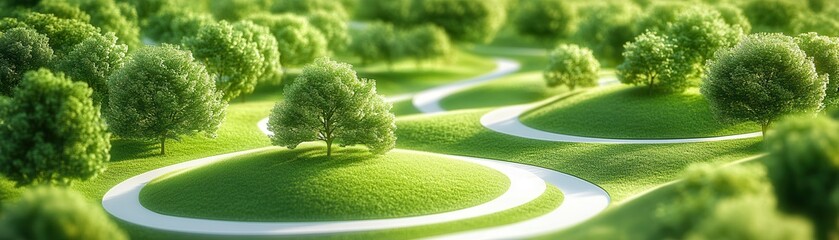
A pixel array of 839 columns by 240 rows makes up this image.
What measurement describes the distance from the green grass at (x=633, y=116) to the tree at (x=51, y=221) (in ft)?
147

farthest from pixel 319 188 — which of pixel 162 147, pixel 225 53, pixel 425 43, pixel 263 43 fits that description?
pixel 425 43

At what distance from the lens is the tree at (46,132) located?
45.2m

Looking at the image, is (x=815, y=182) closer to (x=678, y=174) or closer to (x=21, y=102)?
(x=678, y=174)

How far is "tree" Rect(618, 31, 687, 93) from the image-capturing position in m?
70.9

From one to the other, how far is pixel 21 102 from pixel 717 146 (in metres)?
51.2

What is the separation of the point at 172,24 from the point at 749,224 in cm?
7278

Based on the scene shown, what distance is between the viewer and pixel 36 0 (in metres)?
92.1

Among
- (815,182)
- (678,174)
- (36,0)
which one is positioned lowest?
(678,174)

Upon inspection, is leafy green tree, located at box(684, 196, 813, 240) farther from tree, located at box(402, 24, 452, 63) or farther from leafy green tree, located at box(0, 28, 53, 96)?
tree, located at box(402, 24, 452, 63)

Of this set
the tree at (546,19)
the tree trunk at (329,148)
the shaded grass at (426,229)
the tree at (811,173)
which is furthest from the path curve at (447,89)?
the tree at (811,173)

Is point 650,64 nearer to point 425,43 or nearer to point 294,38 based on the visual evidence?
point 294,38

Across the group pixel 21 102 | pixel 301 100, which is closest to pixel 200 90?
pixel 301 100

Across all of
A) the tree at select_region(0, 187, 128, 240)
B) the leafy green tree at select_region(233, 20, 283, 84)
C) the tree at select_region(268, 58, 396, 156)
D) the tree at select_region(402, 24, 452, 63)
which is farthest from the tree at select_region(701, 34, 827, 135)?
the tree at select_region(402, 24, 452, 63)

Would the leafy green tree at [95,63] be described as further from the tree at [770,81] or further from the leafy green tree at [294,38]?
the tree at [770,81]
